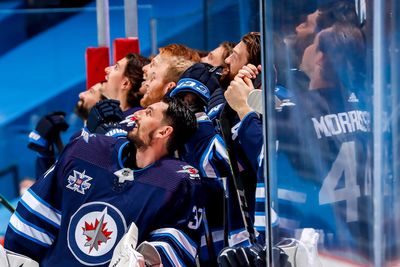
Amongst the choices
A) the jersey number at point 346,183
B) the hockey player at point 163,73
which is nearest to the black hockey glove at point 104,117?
the hockey player at point 163,73

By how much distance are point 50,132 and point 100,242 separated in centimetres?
146

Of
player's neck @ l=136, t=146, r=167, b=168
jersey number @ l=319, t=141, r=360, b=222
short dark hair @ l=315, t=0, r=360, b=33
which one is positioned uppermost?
short dark hair @ l=315, t=0, r=360, b=33

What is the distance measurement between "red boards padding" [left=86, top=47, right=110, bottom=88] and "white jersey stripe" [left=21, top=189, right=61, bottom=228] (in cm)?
131

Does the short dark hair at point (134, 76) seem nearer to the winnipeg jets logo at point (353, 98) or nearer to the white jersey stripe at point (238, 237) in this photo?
the white jersey stripe at point (238, 237)

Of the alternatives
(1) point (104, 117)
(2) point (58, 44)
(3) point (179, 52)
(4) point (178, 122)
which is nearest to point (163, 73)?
(3) point (179, 52)

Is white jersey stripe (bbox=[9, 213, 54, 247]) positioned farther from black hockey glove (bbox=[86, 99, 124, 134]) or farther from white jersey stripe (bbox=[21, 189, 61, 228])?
black hockey glove (bbox=[86, 99, 124, 134])

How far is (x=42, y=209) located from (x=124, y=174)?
235 mm

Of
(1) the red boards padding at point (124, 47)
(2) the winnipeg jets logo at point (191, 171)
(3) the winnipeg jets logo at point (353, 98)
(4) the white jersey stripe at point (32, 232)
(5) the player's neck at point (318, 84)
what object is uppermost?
(1) the red boards padding at point (124, 47)

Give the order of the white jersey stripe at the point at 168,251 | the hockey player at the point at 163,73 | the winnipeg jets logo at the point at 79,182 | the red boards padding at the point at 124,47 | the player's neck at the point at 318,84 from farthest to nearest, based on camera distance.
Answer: the red boards padding at the point at 124,47 < the hockey player at the point at 163,73 < the winnipeg jets logo at the point at 79,182 < the white jersey stripe at the point at 168,251 < the player's neck at the point at 318,84

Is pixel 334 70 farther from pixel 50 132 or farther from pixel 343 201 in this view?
pixel 50 132

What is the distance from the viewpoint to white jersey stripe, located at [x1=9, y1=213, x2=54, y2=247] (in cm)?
221

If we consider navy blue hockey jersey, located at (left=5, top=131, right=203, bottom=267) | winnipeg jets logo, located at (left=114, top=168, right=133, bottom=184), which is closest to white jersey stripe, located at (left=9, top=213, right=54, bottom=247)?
navy blue hockey jersey, located at (left=5, top=131, right=203, bottom=267)

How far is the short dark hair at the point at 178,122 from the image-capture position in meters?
2.31

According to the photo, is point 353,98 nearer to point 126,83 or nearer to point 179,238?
point 179,238
